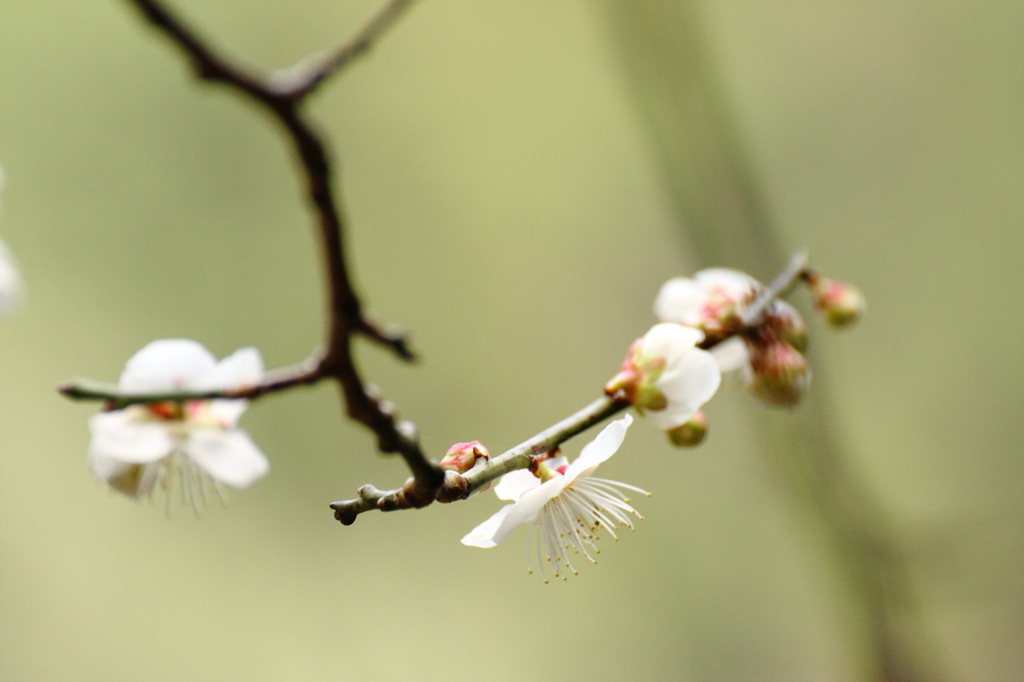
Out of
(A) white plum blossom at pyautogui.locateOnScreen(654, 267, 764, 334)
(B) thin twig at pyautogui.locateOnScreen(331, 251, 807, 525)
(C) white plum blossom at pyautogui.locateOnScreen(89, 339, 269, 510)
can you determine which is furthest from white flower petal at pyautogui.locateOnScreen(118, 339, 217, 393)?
(A) white plum blossom at pyautogui.locateOnScreen(654, 267, 764, 334)

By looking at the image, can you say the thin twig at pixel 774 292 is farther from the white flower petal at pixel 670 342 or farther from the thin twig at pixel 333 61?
the thin twig at pixel 333 61

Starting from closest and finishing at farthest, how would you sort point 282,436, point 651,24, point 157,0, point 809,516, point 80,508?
point 157,0
point 651,24
point 809,516
point 80,508
point 282,436

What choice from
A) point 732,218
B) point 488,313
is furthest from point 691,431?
point 488,313

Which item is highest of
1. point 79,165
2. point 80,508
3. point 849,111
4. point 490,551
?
point 79,165

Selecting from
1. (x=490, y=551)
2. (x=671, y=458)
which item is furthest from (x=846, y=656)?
(x=490, y=551)

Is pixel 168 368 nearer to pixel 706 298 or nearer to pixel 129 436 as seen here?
pixel 129 436

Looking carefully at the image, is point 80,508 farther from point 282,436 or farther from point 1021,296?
point 1021,296

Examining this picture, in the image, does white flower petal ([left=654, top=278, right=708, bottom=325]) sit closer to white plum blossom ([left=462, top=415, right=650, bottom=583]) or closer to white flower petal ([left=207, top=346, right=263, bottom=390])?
white plum blossom ([left=462, top=415, right=650, bottom=583])

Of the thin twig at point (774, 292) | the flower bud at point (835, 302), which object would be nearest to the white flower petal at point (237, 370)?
the thin twig at point (774, 292)
